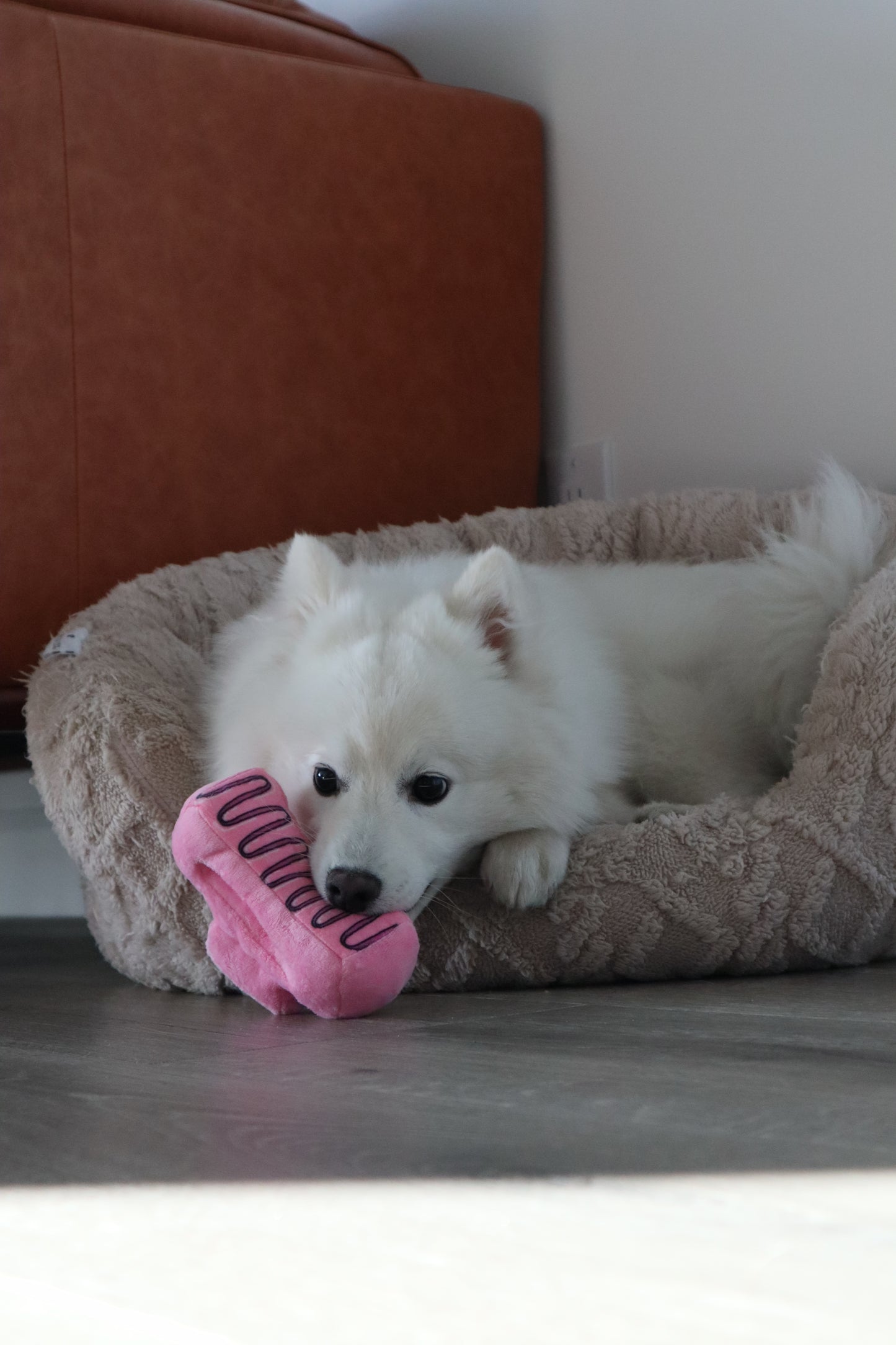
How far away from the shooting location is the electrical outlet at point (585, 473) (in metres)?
3.17

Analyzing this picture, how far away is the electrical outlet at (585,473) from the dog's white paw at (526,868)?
1461 millimetres

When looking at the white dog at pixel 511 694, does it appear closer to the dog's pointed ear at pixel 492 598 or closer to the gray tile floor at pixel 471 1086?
the dog's pointed ear at pixel 492 598

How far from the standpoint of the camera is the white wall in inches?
102

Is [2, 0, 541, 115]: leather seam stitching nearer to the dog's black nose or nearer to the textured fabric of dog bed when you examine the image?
the textured fabric of dog bed

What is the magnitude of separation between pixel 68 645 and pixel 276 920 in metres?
0.93

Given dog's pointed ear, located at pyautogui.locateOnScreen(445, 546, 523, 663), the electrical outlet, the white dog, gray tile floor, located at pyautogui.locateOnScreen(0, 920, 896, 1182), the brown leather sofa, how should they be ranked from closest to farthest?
gray tile floor, located at pyautogui.locateOnScreen(0, 920, 896, 1182) < the white dog < dog's pointed ear, located at pyautogui.locateOnScreen(445, 546, 523, 663) < the brown leather sofa < the electrical outlet

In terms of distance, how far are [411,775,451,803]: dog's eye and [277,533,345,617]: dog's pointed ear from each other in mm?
369

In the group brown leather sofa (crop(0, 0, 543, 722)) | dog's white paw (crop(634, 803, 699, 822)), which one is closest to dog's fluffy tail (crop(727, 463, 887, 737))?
dog's white paw (crop(634, 803, 699, 822))

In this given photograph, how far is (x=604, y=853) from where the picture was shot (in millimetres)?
1813

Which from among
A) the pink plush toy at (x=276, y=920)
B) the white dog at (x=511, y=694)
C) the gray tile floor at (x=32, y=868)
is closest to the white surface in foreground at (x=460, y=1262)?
the pink plush toy at (x=276, y=920)

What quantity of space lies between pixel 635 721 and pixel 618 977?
1.78ft

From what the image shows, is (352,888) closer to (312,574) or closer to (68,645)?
(312,574)

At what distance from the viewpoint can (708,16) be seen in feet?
9.16

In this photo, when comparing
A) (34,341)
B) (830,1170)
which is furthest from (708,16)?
(830,1170)
